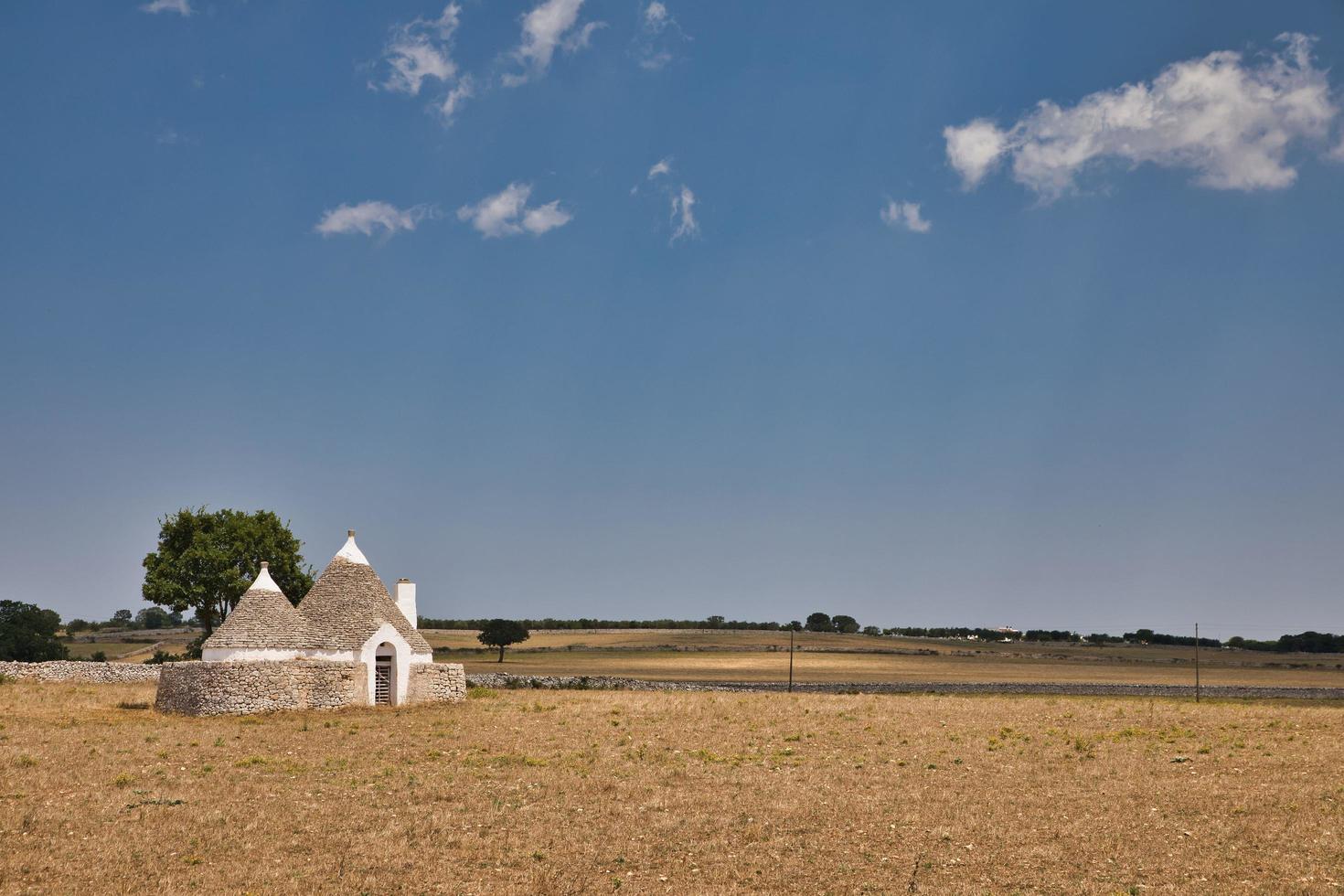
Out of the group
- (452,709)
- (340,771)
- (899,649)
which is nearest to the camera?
(340,771)

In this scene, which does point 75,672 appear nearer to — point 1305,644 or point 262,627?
point 262,627

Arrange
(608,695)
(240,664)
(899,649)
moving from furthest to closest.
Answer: (899,649)
(608,695)
(240,664)

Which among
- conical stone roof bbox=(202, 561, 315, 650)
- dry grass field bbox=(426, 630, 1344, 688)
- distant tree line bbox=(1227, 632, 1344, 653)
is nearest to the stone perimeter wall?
conical stone roof bbox=(202, 561, 315, 650)

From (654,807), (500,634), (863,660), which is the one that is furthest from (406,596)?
(863,660)

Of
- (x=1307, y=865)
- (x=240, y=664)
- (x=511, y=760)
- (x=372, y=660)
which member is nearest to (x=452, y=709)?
(x=372, y=660)

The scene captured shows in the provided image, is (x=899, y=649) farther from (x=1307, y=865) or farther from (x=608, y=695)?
(x=1307, y=865)

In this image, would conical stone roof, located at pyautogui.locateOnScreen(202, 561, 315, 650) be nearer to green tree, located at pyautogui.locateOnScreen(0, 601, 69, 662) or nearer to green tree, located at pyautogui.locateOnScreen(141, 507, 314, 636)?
green tree, located at pyautogui.locateOnScreen(141, 507, 314, 636)

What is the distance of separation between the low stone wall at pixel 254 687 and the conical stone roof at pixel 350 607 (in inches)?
63.8

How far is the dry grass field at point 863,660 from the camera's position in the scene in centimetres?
9362

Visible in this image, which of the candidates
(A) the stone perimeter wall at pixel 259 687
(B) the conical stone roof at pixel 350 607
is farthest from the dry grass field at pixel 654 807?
(B) the conical stone roof at pixel 350 607

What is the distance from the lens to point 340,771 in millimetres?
25281

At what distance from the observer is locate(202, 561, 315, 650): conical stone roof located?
4147 cm

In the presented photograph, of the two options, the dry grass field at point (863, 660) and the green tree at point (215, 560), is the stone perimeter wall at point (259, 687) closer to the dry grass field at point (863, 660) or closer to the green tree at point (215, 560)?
the green tree at point (215, 560)

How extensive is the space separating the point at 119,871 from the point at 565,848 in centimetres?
692
